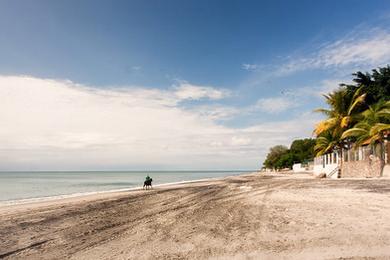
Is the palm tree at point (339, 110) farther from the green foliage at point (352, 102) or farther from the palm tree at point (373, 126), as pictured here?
the palm tree at point (373, 126)

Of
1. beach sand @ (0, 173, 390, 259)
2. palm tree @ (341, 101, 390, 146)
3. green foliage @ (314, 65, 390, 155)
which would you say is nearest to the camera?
beach sand @ (0, 173, 390, 259)

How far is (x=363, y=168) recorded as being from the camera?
2508 cm

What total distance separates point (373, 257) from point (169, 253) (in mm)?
3376

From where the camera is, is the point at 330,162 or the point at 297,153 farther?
the point at 297,153

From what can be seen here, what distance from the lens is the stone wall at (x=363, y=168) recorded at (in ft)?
75.7

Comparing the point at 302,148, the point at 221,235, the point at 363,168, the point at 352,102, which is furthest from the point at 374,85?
the point at 302,148

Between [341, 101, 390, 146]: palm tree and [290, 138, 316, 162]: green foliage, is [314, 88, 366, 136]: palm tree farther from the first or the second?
[290, 138, 316, 162]: green foliage

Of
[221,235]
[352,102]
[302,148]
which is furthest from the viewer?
[302,148]

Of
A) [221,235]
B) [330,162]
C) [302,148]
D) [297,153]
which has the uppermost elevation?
[302,148]

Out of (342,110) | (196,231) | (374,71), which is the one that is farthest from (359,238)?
(374,71)

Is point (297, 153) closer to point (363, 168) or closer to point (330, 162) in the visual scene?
point (330, 162)

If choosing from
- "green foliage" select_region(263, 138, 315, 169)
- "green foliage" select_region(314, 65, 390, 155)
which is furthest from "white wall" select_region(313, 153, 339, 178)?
"green foliage" select_region(263, 138, 315, 169)

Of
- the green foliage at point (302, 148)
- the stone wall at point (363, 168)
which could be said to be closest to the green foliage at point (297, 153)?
the green foliage at point (302, 148)

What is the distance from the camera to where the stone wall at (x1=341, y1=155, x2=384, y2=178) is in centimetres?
2308
